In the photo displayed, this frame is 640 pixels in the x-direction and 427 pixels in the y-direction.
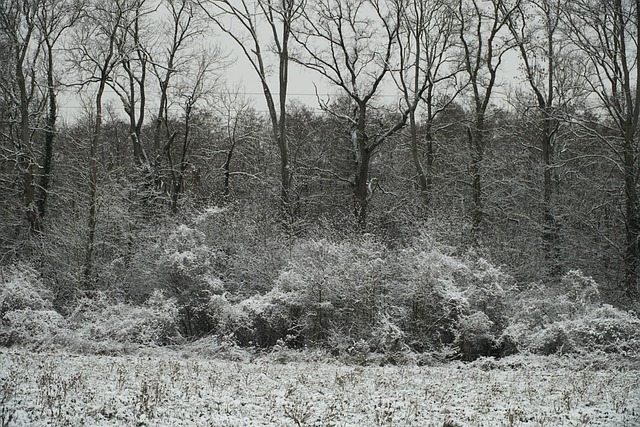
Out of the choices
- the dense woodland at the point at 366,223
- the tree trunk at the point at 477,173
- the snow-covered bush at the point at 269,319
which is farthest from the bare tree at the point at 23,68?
the tree trunk at the point at 477,173

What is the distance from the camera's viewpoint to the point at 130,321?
14883 millimetres

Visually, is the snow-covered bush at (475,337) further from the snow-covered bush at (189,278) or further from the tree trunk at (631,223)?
the snow-covered bush at (189,278)

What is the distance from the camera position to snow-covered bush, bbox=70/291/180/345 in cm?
1477

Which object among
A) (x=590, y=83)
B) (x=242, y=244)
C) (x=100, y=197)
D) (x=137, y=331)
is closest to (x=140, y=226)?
(x=100, y=197)

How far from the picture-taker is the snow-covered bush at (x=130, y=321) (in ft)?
48.5

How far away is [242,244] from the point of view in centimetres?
1798

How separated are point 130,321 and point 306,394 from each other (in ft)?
24.3

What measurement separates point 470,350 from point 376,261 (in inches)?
130

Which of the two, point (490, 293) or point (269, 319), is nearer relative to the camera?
point (490, 293)

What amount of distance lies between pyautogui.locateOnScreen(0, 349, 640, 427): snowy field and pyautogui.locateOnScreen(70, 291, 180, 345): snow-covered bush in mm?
2468

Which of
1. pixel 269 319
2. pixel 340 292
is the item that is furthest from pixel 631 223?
pixel 269 319

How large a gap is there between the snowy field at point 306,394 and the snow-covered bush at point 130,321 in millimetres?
2468

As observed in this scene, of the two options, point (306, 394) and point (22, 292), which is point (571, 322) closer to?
point (306, 394)

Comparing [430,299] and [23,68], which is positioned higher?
[23,68]
